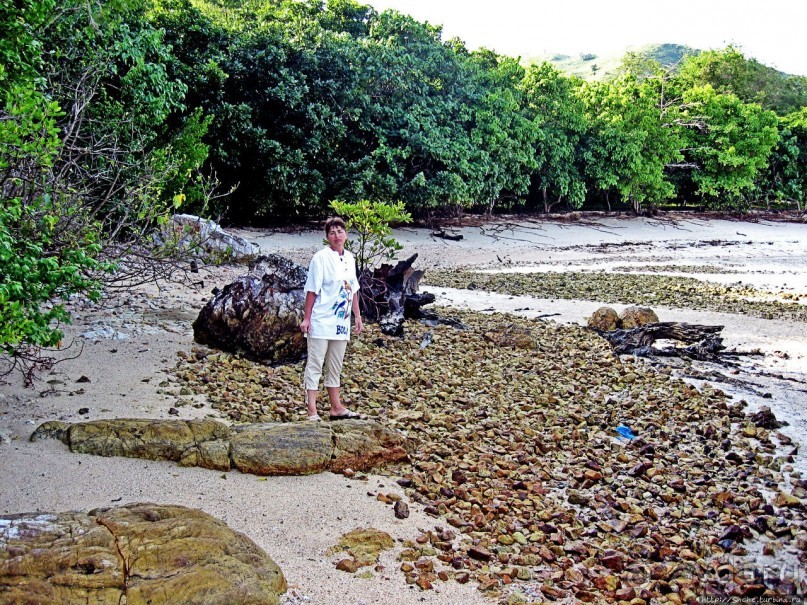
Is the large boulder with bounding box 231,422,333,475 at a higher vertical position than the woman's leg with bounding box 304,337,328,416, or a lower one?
lower

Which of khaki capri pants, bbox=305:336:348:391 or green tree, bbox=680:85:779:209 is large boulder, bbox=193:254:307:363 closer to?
khaki capri pants, bbox=305:336:348:391

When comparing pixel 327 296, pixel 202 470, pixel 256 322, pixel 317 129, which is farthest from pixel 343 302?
pixel 317 129

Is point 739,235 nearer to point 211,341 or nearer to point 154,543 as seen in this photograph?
point 211,341

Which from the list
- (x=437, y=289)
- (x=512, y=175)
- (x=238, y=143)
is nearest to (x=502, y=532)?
(x=437, y=289)

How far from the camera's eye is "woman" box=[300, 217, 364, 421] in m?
5.32

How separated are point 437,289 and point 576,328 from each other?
420cm

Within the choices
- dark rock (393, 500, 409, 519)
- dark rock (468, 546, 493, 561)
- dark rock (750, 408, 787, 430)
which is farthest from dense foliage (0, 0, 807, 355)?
dark rock (750, 408, 787, 430)

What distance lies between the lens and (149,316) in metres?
8.10

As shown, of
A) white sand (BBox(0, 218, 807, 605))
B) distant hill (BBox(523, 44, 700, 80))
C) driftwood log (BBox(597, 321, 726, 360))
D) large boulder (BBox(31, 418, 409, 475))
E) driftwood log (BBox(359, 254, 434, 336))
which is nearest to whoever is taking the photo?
white sand (BBox(0, 218, 807, 605))

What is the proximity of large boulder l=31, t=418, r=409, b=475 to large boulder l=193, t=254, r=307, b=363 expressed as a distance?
7.84ft

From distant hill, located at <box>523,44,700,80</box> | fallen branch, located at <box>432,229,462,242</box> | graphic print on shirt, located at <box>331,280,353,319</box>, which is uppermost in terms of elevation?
distant hill, located at <box>523,44,700,80</box>

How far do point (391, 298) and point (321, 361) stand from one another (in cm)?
372

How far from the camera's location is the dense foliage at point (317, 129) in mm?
5551

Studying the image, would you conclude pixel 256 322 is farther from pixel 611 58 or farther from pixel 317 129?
pixel 611 58
